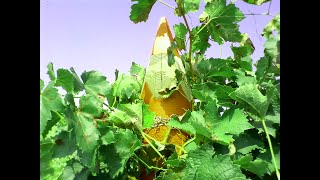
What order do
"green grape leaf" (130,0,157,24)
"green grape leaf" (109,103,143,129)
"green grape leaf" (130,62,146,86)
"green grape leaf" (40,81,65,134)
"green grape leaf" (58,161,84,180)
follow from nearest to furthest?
"green grape leaf" (40,81,65,134)
"green grape leaf" (58,161,84,180)
"green grape leaf" (109,103,143,129)
"green grape leaf" (130,0,157,24)
"green grape leaf" (130,62,146,86)

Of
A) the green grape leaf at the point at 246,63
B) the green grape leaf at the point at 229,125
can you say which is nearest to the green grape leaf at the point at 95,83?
the green grape leaf at the point at 229,125

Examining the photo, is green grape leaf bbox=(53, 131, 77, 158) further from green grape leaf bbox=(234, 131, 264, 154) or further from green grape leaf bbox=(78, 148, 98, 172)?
green grape leaf bbox=(234, 131, 264, 154)

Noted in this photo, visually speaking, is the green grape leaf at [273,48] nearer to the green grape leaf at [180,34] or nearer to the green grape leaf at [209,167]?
the green grape leaf at [209,167]

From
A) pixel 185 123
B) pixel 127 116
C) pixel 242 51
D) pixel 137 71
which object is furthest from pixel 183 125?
pixel 137 71

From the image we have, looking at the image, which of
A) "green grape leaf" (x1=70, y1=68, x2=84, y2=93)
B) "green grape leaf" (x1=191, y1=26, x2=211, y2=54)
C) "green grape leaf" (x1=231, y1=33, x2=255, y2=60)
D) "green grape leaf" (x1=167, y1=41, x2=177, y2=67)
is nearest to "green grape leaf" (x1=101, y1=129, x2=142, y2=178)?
"green grape leaf" (x1=70, y1=68, x2=84, y2=93)
